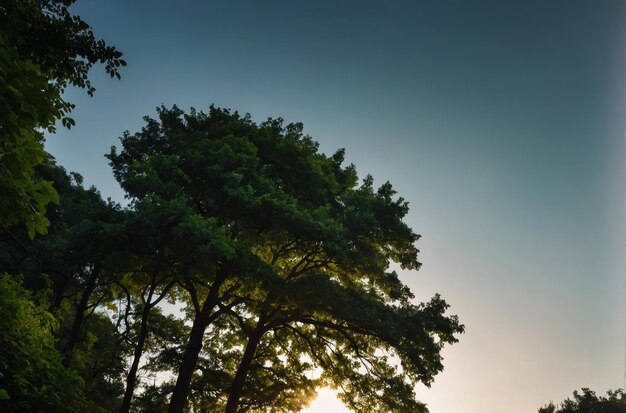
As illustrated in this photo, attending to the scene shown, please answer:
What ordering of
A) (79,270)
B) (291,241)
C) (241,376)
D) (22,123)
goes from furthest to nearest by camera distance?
(79,270)
(241,376)
(291,241)
(22,123)

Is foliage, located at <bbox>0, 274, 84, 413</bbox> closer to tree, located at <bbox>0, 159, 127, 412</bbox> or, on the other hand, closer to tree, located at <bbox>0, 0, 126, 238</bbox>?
tree, located at <bbox>0, 159, 127, 412</bbox>

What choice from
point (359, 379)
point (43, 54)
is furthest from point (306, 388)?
point (43, 54)

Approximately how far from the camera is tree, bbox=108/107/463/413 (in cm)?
1559

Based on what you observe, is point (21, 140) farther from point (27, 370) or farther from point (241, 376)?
point (241, 376)

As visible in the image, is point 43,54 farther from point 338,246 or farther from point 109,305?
point 109,305

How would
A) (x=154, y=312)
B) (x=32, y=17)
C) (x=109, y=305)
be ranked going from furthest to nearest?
(x=109, y=305) < (x=154, y=312) < (x=32, y=17)

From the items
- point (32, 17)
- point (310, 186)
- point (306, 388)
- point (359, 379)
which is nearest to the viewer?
point (32, 17)

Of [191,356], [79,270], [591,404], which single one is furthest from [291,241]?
[591,404]

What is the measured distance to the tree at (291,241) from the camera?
15.6m

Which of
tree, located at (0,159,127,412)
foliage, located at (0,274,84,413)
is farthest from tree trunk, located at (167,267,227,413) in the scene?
foliage, located at (0,274,84,413)

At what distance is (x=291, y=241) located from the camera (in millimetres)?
18469

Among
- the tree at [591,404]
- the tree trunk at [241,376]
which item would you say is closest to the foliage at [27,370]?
the tree trunk at [241,376]

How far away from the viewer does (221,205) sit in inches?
635

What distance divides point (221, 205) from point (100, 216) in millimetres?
4196
